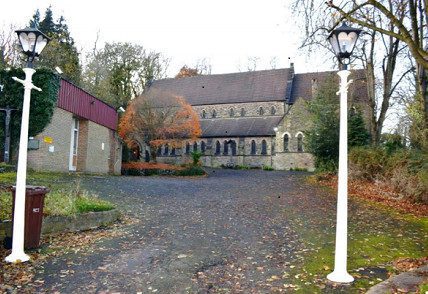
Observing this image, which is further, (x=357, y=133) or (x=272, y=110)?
(x=272, y=110)

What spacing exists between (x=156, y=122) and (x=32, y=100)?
1385cm

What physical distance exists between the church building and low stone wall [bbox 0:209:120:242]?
108 feet

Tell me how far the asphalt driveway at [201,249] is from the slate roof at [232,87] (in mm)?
37211

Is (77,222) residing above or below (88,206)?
below

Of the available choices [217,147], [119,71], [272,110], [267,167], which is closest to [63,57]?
[119,71]

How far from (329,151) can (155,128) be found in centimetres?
1480

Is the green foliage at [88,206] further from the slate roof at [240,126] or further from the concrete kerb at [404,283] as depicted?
the slate roof at [240,126]

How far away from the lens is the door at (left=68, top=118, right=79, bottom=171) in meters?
23.3

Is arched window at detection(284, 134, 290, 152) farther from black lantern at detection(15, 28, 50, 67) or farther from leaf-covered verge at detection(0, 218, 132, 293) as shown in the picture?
black lantern at detection(15, 28, 50, 67)

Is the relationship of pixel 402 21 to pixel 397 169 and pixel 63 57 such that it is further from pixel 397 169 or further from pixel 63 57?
pixel 63 57

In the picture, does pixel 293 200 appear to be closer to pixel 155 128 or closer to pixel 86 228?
pixel 86 228

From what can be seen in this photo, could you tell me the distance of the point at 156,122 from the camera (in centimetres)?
3269

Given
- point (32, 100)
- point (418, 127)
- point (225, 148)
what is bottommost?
point (225, 148)

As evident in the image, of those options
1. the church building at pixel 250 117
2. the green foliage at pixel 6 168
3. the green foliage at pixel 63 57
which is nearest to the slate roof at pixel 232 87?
the church building at pixel 250 117
